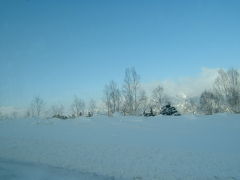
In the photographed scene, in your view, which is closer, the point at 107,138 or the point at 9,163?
the point at 9,163

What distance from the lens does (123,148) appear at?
21125mm

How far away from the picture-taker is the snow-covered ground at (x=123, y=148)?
1506 cm

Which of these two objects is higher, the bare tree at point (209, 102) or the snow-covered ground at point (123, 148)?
the bare tree at point (209, 102)

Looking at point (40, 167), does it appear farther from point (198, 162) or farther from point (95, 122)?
point (95, 122)

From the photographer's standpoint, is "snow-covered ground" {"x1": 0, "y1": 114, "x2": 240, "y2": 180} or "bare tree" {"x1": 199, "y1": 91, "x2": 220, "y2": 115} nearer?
"snow-covered ground" {"x1": 0, "y1": 114, "x2": 240, "y2": 180}

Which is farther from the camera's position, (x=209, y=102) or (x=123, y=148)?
(x=209, y=102)

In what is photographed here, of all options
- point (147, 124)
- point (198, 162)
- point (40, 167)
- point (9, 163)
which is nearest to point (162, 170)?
point (198, 162)

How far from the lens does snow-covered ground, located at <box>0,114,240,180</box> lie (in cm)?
1506

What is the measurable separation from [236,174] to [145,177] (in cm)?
449

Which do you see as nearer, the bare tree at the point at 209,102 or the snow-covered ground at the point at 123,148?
the snow-covered ground at the point at 123,148

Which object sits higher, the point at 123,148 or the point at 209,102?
the point at 209,102

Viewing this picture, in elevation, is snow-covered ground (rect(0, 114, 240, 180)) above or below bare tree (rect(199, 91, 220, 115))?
below

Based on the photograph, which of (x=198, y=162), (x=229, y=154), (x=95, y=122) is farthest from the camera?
(x=95, y=122)

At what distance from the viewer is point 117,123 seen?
102 ft
